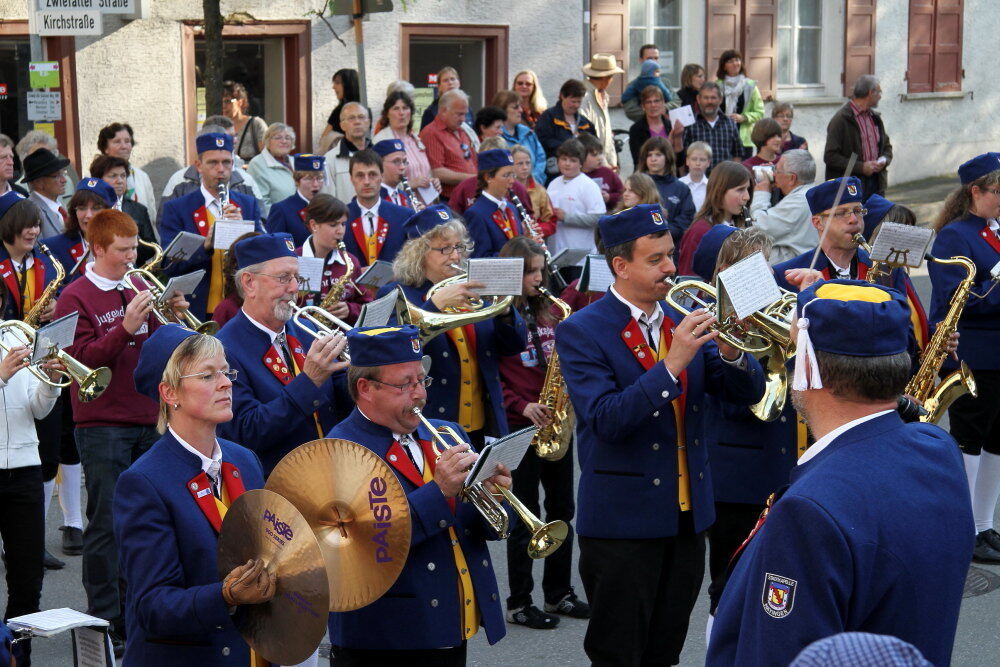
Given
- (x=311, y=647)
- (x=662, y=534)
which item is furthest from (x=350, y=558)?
(x=662, y=534)

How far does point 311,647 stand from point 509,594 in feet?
10.6

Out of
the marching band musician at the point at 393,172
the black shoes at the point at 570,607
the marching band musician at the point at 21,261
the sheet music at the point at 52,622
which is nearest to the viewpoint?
the sheet music at the point at 52,622

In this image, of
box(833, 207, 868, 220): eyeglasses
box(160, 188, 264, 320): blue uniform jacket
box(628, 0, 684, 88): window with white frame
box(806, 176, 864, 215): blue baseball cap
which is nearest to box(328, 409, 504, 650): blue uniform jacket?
box(833, 207, 868, 220): eyeglasses

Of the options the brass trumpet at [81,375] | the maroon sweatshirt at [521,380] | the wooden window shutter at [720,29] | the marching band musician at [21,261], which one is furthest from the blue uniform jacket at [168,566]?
the wooden window shutter at [720,29]

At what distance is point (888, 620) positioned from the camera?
9.45 ft

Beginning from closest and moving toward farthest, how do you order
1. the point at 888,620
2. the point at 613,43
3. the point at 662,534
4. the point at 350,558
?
1. the point at 888,620
2. the point at 350,558
3. the point at 662,534
4. the point at 613,43

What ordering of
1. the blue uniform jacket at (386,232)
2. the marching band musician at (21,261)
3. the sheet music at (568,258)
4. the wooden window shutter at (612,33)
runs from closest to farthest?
the marching band musician at (21,261), the sheet music at (568,258), the blue uniform jacket at (386,232), the wooden window shutter at (612,33)

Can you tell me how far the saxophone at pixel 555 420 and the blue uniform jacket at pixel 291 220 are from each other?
3223mm

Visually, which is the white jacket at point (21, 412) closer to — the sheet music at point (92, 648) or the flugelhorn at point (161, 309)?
the flugelhorn at point (161, 309)

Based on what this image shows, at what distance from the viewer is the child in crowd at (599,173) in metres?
12.4

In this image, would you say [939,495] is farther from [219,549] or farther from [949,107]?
[949,107]

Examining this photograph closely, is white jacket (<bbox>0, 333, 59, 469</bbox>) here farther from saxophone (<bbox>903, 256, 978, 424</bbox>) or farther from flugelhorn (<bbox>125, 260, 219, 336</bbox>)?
saxophone (<bbox>903, 256, 978, 424</bbox>)

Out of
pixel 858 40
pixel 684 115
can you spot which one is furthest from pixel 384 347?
pixel 858 40

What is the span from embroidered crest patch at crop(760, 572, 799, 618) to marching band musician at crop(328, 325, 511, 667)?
149 cm
